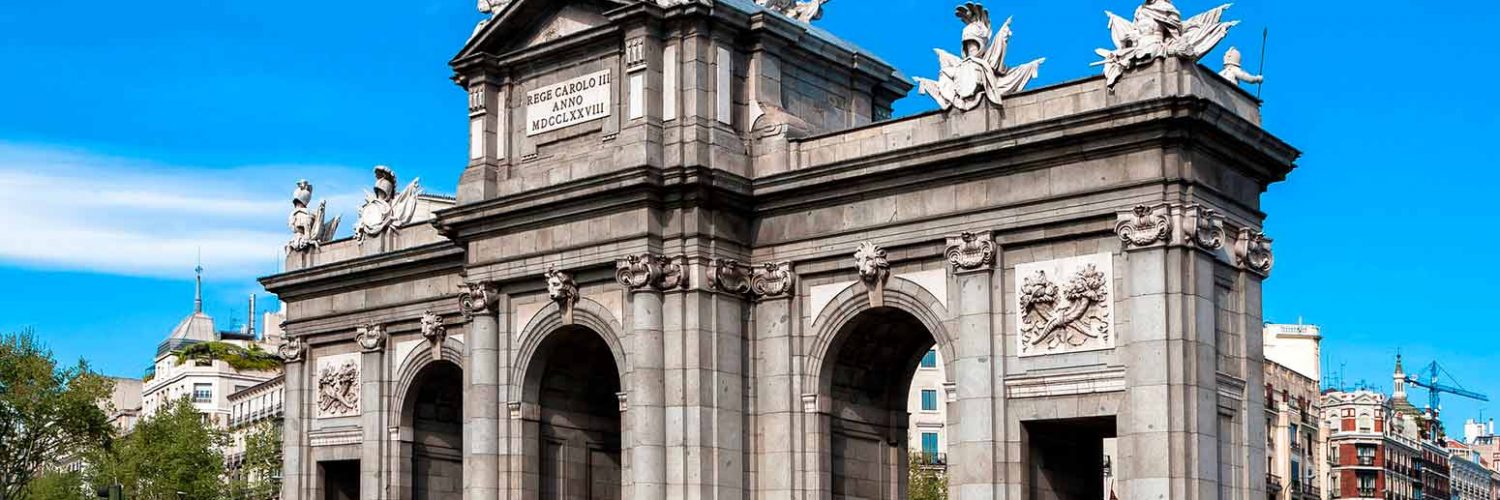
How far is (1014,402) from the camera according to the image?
3675cm

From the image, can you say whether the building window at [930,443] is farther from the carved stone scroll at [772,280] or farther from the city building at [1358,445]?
the carved stone scroll at [772,280]

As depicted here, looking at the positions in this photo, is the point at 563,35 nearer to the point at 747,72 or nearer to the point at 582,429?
the point at 747,72

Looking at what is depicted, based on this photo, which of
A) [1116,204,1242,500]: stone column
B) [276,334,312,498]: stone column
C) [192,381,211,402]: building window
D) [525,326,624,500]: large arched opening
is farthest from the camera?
[192,381,211,402]: building window

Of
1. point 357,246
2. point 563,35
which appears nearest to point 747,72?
point 563,35

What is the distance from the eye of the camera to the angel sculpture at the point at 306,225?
52.3 metres

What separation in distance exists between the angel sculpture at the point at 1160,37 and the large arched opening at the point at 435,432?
733 inches

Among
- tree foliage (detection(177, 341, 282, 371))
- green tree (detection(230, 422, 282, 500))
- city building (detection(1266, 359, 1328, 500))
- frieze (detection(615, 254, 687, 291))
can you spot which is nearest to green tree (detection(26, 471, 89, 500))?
green tree (detection(230, 422, 282, 500))

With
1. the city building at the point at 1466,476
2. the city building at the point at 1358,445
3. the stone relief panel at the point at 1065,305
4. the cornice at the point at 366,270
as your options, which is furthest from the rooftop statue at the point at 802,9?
the city building at the point at 1466,476

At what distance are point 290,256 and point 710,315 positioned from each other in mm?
16621

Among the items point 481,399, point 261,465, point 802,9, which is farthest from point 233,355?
point 802,9

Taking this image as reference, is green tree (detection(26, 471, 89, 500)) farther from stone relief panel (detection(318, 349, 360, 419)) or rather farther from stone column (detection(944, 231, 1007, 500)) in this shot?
stone column (detection(944, 231, 1007, 500))

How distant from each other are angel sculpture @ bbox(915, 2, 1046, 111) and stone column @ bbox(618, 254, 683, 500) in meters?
5.98

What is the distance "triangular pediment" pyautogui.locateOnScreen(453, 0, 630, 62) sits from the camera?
42.2 meters

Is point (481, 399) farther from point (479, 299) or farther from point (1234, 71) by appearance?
point (1234, 71)
